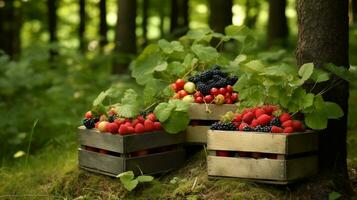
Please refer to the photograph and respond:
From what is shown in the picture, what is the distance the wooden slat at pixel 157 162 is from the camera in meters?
4.67

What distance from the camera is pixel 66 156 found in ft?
20.1

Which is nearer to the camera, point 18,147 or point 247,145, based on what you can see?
point 247,145

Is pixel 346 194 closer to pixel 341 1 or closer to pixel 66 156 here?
pixel 341 1

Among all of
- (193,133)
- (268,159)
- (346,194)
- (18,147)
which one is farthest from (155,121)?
(18,147)

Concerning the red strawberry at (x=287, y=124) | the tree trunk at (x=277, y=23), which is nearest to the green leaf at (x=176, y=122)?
the red strawberry at (x=287, y=124)

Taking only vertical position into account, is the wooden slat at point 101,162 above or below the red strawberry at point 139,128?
below

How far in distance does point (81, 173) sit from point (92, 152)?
292 mm

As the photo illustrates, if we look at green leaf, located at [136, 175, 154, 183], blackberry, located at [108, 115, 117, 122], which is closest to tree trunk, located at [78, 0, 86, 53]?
blackberry, located at [108, 115, 117, 122]

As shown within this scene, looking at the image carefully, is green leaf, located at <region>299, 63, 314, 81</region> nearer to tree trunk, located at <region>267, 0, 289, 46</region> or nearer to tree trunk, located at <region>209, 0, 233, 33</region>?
tree trunk, located at <region>209, 0, 233, 33</region>

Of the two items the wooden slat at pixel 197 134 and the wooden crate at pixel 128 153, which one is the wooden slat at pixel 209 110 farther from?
the wooden crate at pixel 128 153

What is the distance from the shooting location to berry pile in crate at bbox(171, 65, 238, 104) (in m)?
4.96

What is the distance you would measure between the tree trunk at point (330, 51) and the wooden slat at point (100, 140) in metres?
1.59

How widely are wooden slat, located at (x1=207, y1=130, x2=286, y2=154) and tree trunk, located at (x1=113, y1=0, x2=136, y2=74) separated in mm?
5742

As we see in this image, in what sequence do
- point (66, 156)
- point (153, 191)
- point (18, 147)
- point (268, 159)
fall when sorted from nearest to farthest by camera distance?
point (268, 159)
point (153, 191)
point (66, 156)
point (18, 147)
